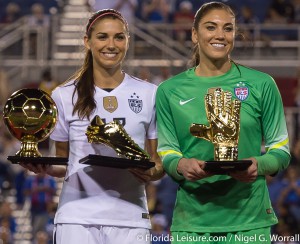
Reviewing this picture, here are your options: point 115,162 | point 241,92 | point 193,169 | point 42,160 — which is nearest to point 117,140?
point 115,162

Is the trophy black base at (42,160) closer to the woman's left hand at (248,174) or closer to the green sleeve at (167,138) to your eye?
the green sleeve at (167,138)

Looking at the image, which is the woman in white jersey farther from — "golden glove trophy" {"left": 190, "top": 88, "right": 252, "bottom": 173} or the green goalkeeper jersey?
"golden glove trophy" {"left": 190, "top": 88, "right": 252, "bottom": 173}

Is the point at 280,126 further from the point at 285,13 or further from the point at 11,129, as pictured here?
the point at 285,13

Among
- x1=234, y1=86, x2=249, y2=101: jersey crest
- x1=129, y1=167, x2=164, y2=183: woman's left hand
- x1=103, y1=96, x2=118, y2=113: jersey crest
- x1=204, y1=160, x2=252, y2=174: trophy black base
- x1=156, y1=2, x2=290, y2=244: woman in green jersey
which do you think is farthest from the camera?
x1=103, y1=96, x2=118, y2=113: jersey crest

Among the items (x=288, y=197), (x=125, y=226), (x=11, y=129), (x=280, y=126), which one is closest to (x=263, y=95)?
(x=280, y=126)

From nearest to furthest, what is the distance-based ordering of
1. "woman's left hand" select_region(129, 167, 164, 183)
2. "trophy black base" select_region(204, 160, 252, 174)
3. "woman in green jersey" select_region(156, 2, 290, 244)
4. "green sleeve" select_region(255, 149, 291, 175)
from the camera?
"trophy black base" select_region(204, 160, 252, 174) → "green sleeve" select_region(255, 149, 291, 175) → "woman in green jersey" select_region(156, 2, 290, 244) → "woman's left hand" select_region(129, 167, 164, 183)

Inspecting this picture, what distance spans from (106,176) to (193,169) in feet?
2.28

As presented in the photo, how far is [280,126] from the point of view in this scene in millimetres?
5078

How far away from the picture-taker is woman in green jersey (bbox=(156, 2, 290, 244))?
4977mm

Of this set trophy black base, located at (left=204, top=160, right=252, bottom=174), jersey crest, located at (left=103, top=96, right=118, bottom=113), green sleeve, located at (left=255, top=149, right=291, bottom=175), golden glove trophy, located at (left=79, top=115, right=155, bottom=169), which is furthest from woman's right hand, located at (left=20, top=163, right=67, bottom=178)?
green sleeve, located at (left=255, top=149, right=291, bottom=175)

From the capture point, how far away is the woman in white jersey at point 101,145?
5273 mm

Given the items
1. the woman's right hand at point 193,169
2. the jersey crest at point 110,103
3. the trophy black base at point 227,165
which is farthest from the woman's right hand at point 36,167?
the trophy black base at point 227,165

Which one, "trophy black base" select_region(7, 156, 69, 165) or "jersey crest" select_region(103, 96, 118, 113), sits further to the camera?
"jersey crest" select_region(103, 96, 118, 113)

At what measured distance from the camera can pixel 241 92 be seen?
5113 mm
